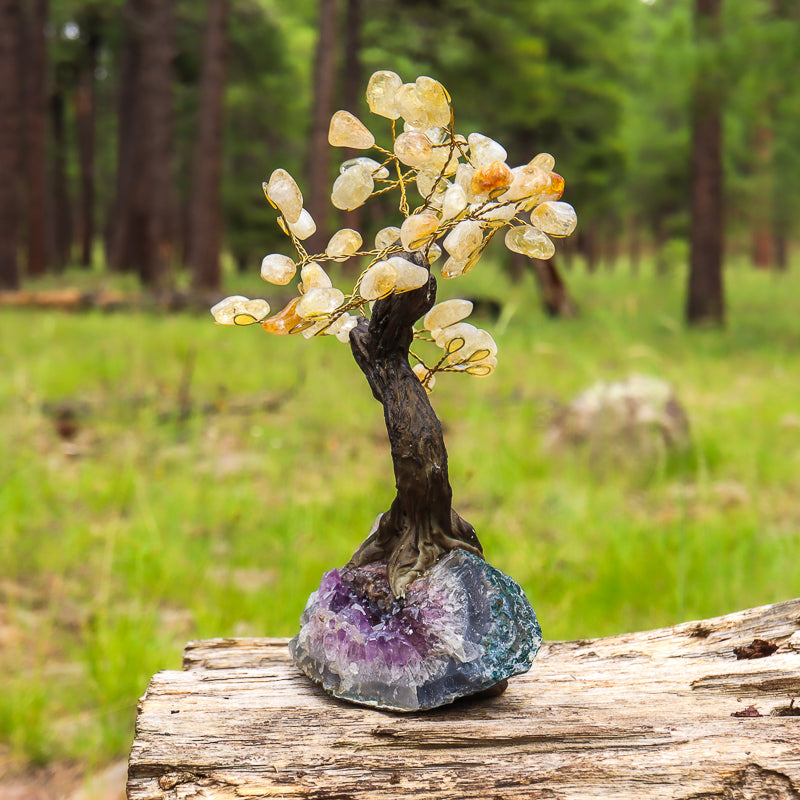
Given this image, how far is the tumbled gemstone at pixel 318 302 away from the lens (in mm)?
1163

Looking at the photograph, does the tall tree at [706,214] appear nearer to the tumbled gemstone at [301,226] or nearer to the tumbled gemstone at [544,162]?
the tumbled gemstone at [544,162]

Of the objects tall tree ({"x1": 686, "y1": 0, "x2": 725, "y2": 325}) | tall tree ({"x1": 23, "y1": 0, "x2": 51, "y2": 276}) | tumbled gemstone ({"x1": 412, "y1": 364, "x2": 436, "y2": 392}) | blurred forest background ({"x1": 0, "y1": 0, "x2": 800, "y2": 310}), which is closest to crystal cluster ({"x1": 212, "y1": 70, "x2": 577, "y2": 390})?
tumbled gemstone ({"x1": 412, "y1": 364, "x2": 436, "y2": 392})

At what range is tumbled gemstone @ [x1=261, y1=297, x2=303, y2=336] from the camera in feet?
4.00

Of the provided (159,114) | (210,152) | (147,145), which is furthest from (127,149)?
(210,152)

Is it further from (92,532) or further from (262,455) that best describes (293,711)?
(262,455)

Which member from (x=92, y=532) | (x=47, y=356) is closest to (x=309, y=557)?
(x=92, y=532)

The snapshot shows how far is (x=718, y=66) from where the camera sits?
7.77m

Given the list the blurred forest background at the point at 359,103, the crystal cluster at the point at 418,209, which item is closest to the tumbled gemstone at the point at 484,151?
the crystal cluster at the point at 418,209

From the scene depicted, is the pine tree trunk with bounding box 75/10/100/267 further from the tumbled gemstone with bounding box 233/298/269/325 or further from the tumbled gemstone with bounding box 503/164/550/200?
the tumbled gemstone with bounding box 503/164/550/200

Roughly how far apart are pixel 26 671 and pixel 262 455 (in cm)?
202

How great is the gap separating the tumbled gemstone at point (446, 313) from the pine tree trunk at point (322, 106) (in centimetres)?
935

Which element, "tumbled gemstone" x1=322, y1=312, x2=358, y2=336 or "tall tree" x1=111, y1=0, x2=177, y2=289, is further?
"tall tree" x1=111, y1=0, x2=177, y2=289

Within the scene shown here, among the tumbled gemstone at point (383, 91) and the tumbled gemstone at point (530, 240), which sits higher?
the tumbled gemstone at point (383, 91)

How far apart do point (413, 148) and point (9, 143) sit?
1099 cm
